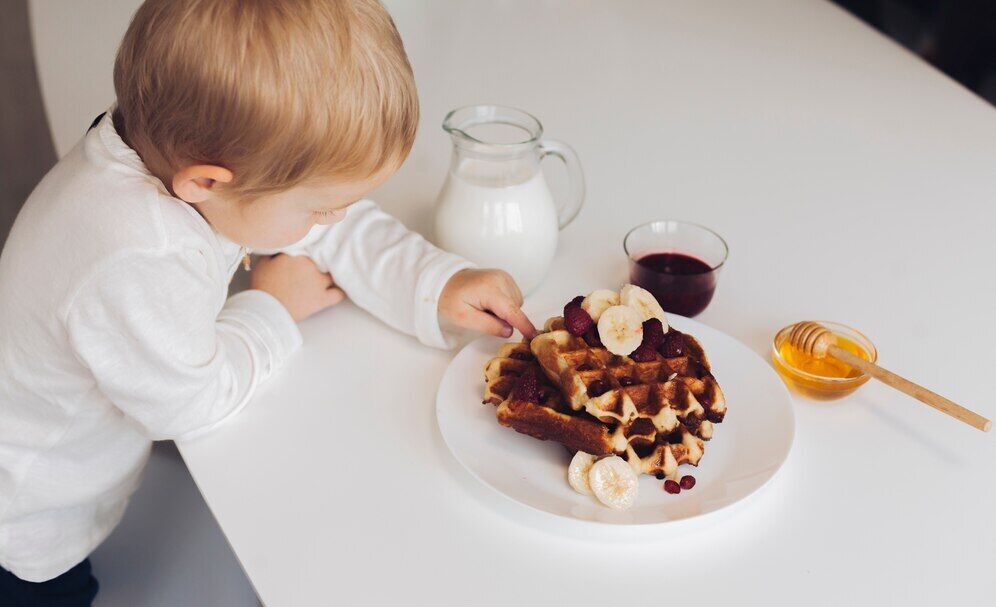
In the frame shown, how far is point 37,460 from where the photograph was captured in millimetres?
945

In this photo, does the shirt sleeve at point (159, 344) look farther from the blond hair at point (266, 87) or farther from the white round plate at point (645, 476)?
the white round plate at point (645, 476)

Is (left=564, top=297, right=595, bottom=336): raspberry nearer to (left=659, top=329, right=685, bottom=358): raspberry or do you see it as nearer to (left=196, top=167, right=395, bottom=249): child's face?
(left=659, top=329, right=685, bottom=358): raspberry

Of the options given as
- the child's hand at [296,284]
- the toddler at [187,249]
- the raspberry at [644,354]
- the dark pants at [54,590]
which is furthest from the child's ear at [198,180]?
the dark pants at [54,590]

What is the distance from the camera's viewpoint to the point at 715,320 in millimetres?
1028

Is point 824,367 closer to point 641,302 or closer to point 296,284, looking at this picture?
point 641,302

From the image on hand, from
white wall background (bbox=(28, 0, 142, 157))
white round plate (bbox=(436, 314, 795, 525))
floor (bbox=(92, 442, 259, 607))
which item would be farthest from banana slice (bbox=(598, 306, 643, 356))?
white wall background (bbox=(28, 0, 142, 157))

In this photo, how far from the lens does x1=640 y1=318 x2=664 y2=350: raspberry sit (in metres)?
0.87

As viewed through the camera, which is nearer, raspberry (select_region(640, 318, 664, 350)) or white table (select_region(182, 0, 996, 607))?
white table (select_region(182, 0, 996, 607))

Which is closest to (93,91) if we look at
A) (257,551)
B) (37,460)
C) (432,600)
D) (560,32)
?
(37,460)

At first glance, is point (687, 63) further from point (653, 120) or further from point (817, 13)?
point (817, 13)

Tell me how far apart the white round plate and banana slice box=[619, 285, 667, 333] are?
0.09 meters

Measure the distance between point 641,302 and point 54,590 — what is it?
2.60ft

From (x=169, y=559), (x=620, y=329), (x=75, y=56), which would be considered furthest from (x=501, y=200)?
(x=75, y=56)

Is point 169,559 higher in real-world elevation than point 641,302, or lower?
lower
